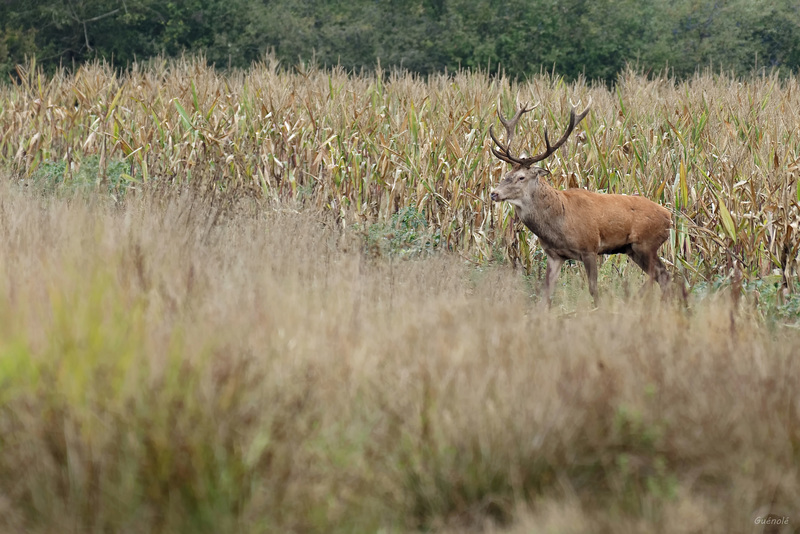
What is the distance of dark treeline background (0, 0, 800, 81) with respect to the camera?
31969 mm

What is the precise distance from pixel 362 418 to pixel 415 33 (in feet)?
105

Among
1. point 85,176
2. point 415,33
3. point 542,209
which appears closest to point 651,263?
point 542,209

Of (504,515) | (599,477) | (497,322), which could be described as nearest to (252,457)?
(504,515)

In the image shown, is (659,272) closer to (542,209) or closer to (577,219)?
(577,219)

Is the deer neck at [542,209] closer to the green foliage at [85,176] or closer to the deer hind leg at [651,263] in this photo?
the deer hind leg at [651,263]

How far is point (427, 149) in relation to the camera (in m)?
10.6

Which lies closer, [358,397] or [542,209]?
[358,397]

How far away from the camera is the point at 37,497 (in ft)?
11.8

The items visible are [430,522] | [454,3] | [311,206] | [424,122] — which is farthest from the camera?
[454,3]

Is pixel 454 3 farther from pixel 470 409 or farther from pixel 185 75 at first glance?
pixel 470 409

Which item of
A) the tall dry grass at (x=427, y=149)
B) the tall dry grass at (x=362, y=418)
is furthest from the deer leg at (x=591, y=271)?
the tall dry grass at (x=362, y=418)

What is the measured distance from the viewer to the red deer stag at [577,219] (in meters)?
8.50

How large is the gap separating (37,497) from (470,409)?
1669 millimetres

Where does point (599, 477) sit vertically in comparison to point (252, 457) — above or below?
below
